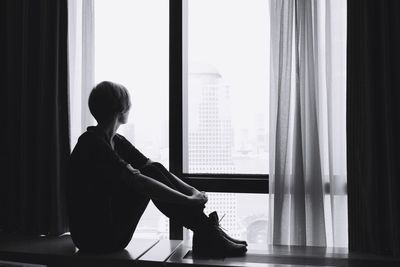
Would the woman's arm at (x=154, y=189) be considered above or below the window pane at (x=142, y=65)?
below

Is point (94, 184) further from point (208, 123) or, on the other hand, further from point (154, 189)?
point (208, 123)

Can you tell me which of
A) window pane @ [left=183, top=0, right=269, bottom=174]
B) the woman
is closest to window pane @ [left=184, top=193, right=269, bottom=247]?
window pane @ [left=183, top=0, right=269, bottom=174]

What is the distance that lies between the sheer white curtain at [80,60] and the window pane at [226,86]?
0.58 meters

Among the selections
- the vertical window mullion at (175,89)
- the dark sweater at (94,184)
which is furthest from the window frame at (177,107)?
the dark sweater at (94,184)

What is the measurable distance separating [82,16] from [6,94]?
2.25ft

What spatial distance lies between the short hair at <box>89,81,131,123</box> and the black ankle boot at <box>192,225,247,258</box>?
0.70 metres

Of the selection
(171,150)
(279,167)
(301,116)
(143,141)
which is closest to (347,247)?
(279,167)

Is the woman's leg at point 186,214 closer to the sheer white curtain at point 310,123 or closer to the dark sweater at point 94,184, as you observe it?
the dark sweater at point 94,184

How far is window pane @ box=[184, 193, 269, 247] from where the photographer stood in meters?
2.33

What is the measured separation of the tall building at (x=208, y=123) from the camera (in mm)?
2389
